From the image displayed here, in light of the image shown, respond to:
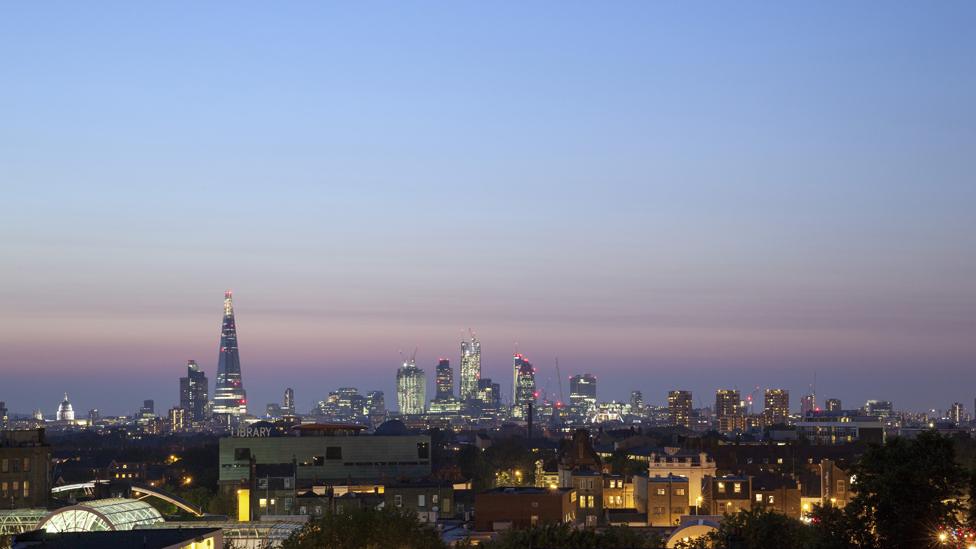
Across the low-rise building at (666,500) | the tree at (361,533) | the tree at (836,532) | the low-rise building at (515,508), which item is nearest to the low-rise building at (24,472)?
the low-rise building at (515,508)

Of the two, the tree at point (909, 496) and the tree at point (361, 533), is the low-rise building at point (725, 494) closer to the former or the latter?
the tree at point (361, 533)

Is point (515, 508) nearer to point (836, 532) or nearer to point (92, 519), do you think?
point (92, 519)

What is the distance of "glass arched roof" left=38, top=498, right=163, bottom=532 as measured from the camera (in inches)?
2847

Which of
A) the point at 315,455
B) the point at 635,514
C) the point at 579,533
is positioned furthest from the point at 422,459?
the point at 579,533

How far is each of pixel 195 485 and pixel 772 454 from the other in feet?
204

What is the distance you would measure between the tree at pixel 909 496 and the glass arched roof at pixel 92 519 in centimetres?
3625

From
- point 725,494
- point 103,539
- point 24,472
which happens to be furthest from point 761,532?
point 24,472

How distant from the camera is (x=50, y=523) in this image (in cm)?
7381

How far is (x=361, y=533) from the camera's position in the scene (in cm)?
6762

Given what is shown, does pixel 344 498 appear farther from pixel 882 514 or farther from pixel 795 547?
pixel 882 514

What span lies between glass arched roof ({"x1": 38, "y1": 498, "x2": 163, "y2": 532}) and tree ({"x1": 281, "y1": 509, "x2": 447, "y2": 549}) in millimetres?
10201

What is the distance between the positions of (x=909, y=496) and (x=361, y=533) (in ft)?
82.7

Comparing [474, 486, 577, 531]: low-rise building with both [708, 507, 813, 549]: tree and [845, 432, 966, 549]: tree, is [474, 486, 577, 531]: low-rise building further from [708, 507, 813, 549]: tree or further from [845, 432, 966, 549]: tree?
[845, 432, 966, 549]: tree

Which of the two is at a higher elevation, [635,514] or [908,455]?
[908,455]
